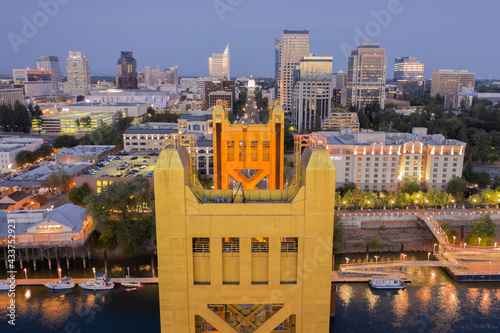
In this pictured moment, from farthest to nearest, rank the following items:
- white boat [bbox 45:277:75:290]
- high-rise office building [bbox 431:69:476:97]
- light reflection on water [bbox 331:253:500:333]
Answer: high-rise office building [bbox 431:69:476:97]
white boat [bbox 45:277:75:290]
light reflection on water [bbox 331:253:500:333]

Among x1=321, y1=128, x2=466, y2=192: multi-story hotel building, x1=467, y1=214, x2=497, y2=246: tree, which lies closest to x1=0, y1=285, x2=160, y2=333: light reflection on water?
x1=321, y1=128, x2=466, y2=192: multi-story hotel building

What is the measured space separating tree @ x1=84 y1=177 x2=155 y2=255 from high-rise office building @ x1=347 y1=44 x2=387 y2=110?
234 ft

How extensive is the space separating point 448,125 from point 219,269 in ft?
189

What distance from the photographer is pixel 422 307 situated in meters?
21.4

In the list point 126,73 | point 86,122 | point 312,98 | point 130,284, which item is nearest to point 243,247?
point 130,284

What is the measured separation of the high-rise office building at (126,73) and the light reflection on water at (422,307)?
6332 inches

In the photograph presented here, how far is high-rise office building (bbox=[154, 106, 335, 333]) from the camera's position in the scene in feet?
18.6

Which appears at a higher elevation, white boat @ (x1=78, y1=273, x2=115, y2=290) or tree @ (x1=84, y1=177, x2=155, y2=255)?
tree @ (x1=84, y1=177, x2=155, y2=255)

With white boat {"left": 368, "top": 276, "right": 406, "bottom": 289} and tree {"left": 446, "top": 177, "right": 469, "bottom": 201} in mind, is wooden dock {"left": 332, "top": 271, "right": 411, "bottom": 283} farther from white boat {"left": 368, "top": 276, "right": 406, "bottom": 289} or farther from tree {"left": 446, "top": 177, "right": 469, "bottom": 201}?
tree {"left": 446, "top": 177, "right": 469, "bottom": 201}

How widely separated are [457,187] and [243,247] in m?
34.1

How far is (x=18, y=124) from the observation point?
224 ft

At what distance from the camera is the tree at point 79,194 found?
32.2 meters

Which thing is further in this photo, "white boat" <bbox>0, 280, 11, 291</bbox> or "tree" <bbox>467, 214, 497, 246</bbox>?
"tree" <bbox>467, 214, 497, 246</bbox>

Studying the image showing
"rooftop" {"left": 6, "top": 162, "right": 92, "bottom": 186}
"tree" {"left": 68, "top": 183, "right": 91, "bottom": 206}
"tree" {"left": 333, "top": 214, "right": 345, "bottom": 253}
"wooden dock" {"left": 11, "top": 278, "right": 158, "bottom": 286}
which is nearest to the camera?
"wooden dock" {"left": 11, "top": 278, "right": 158, "bottom": 286}
